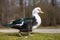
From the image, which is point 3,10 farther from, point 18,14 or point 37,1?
point 37,1

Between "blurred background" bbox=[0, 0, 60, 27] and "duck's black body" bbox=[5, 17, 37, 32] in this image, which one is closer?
"duck's black body" bbox=[5, 17, 37, 32]

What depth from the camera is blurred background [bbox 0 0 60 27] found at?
21745mm

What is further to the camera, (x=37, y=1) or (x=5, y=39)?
(x=37, y=1)

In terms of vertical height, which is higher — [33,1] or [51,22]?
[33,1]

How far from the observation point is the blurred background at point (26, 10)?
71.3ft

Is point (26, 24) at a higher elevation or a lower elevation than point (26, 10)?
higher

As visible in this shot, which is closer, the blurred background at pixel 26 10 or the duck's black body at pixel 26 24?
the duck's black body at pixel 26 24

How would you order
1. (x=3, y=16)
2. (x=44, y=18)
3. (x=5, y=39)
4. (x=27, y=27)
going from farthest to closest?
(x=3, y=16), (x=44, y=18), (x=27, y=27), (x=5, y=39)

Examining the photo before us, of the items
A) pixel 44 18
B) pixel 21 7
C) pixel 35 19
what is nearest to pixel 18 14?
pixel 21 7

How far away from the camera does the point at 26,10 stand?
22.6 m

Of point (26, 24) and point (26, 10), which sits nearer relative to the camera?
point (26, 24)

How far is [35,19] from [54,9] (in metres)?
9.41

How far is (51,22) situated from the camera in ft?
71.4

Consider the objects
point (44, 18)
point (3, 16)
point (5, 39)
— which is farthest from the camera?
point (3, 16)
